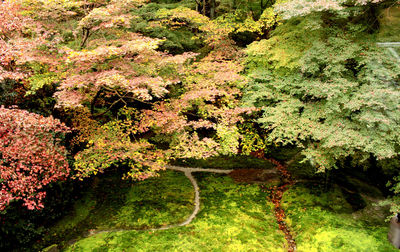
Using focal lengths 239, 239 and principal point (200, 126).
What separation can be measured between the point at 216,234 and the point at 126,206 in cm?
347

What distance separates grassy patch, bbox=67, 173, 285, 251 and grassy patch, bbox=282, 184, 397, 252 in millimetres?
763

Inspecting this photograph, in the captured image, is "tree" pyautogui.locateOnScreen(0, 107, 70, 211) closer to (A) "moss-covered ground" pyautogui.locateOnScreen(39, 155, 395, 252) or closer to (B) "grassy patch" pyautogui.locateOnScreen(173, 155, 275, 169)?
(A) "moss-covered ground" pyautogui.locateOnScreen(39, 155, 395, 252)

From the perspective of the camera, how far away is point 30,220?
23.3ft

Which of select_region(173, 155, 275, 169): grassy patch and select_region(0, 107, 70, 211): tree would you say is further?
select_region(173, 155, 275, 169): grassy patch

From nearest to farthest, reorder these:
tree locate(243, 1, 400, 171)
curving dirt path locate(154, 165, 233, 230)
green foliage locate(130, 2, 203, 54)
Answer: tree locate(243, 1, 400, 171)
curving dirt path locate(154, 165, 233, 230)
green foliage locate(130, 2, 203, 54)

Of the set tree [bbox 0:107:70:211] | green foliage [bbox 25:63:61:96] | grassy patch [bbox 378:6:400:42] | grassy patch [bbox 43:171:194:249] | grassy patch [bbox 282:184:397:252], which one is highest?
grassy patch [bbox 378:6:400:42]

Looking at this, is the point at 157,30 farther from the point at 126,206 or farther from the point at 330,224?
the point at 330,224

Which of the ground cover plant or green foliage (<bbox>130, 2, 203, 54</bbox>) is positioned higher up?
green foliage (<bbox>130, 2, 203, 54</bbox>)

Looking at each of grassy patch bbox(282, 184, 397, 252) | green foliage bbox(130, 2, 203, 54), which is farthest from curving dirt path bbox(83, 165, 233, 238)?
green foliage bbox(130, 2, 203, 54)

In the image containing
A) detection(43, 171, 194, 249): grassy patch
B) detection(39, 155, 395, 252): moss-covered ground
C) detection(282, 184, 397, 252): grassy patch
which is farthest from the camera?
detection(43, 171, 194, 249): grassy patch

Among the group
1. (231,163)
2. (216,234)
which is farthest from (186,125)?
(231,163)

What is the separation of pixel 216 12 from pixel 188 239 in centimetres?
1236

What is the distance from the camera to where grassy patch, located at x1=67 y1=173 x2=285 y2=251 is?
7.00m

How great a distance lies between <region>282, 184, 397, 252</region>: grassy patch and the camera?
6.90 meters
